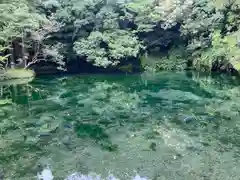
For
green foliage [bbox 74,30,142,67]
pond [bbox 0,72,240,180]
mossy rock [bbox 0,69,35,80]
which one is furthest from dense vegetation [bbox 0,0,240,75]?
pond [bbox 0,72,240,180]

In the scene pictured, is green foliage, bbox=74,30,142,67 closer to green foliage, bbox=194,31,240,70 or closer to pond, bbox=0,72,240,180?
green foliage, bbox=194,31,240,70

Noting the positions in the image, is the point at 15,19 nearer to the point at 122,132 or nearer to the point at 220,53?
the point at 122,132

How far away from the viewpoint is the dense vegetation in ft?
66.8

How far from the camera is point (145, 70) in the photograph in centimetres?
2355

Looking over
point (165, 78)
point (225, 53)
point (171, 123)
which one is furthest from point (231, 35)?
point (171, 123)

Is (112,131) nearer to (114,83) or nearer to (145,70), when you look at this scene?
(114,83)

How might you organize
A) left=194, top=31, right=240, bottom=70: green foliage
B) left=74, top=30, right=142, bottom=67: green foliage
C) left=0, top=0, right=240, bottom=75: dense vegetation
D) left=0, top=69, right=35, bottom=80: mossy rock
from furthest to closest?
left=74, top=30, right=142, bottom=67: green foliage → left=0, top=0, right=240, bottom=75: dense vegetation → left=0, top=69, right=35, bottom=80: mossy rock → left=194, top=31, right=240, bottom=70: green foliage

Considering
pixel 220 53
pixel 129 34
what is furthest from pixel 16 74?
pixel 220 53

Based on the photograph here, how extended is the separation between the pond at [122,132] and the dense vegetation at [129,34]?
15.9ft

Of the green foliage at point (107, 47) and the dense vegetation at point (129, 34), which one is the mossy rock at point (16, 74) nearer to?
the dense vegetation at point (129, 34)

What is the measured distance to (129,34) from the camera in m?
23.6

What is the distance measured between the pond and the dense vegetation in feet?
15.9

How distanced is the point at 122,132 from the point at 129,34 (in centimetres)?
1512

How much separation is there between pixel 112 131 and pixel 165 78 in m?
10.5
